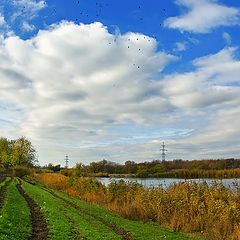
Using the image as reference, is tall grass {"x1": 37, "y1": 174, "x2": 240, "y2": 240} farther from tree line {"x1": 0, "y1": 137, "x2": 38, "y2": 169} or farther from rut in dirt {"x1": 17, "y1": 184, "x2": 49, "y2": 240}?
tree line {"x1": 0, "y1": 137, "x2": 38, "y2": 169}

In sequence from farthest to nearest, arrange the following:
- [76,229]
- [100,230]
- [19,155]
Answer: [19,155]
[100,230]
[76,229]

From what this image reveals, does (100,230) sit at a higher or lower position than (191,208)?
lower

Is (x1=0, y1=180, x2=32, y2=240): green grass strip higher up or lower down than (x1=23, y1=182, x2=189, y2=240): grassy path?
higher up

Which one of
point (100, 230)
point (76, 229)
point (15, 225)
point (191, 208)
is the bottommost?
point (100, 230)

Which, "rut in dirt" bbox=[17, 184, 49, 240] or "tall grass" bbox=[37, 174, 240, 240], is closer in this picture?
"rut in dirt" bbox=[17, 184, 49, 240]

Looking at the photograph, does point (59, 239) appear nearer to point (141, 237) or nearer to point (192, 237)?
point (141, 237)

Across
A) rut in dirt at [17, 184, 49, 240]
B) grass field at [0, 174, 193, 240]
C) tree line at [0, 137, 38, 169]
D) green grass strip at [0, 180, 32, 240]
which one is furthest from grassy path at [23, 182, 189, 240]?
tree line at [0, 137, 38, 169]

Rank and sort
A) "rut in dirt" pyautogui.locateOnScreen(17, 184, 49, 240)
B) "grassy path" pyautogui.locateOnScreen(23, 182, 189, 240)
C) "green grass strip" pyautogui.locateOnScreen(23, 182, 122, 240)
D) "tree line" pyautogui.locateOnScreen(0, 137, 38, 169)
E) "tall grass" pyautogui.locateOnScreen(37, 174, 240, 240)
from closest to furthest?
1. "rut in dirt" pyautogui.locateOnScreen(17, 184, 49, 240)
2. "green grass strip" pyautogui.locateOnScreen(23, 182, 122, 240)
3. "grassy path" pyautogui.locateOnScreen(23, 182, 189, 240)
4. "tall grass" pyautogui.locateOnScreen(37, 174, 240, 240)
5. "tree line" pyautogui.locateOnScreen(0, 137, 38, 169)

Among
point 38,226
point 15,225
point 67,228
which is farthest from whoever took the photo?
point 38,226

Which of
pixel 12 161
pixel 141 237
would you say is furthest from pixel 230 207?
pixel 12 161

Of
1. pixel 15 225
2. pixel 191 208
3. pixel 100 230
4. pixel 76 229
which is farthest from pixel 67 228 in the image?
pixel 191 208

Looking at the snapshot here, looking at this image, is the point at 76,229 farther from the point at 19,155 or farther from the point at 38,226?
Answer: the point at 19,155

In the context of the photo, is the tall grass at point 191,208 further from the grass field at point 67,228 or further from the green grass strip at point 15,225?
the green grass strip at point 15,225

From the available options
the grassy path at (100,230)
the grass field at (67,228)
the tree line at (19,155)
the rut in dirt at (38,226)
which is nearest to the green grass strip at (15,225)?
the grass field at (67,228)
